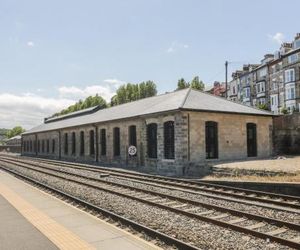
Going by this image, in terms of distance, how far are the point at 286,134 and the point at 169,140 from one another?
992cm

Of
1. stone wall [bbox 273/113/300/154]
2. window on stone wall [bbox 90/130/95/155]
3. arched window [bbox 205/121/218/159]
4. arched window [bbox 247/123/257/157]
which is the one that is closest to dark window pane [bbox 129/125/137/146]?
arched window [bbox 205/121/218/159]

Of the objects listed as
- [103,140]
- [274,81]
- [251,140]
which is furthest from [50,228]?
[274,81]

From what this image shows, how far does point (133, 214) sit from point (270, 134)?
17.5 meters

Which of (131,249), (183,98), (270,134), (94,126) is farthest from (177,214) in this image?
(94,126)

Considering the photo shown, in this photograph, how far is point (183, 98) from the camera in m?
23.2

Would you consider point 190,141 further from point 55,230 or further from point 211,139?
point 55,230

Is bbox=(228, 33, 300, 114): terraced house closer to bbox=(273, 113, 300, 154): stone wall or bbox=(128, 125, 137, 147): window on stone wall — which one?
bbox=(273, 113, 300, 154): stone wall

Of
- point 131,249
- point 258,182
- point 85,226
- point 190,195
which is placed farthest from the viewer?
point 258,182

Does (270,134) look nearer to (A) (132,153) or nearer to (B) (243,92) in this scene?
(A) (132,153)

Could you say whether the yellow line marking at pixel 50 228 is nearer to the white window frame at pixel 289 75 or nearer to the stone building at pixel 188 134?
the stone building at pixel 188 134

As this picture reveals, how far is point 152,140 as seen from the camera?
2386cm

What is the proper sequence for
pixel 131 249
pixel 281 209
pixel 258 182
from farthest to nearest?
pixel 258 182
pixel 281 209
pixel 131 249

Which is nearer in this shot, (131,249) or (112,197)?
(131,249)

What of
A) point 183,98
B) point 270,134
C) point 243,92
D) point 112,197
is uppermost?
point 243,92
